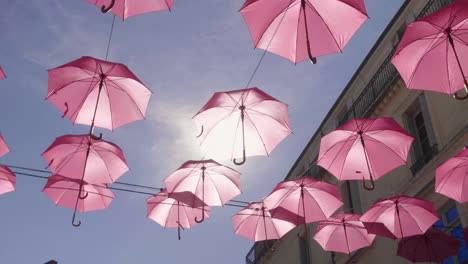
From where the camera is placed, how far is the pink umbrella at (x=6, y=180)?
494 inches

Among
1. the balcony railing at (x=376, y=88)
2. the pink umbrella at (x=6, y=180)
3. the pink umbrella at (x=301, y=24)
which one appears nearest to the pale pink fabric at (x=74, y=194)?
the pink umbrella at (x=6, y=180)

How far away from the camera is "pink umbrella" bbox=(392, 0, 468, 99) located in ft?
31.0

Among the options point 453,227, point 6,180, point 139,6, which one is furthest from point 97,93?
point 453,227

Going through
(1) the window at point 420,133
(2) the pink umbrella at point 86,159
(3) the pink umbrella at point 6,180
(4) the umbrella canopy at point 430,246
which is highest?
(1) the window at point 420,133

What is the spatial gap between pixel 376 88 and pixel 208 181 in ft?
28.3

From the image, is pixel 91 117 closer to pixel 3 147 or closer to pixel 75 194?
pixel 3 147

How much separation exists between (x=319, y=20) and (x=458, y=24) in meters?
2.19

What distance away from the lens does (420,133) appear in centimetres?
1805

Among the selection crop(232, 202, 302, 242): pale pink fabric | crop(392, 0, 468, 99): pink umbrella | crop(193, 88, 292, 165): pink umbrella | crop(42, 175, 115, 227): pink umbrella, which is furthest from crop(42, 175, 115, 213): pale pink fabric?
crop(392, 0, 468, 99): pink umbrella

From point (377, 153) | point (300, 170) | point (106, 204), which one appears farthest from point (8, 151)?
point (300, 170)

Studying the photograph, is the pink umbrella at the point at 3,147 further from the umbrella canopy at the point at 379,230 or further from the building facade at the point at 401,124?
the building facade at the point at 401,124

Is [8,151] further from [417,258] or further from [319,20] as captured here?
[417,258]

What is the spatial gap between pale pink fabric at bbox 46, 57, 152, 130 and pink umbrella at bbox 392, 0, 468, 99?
496 cm

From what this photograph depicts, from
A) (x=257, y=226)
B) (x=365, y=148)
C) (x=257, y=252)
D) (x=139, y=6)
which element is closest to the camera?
(x=139, y=6)
